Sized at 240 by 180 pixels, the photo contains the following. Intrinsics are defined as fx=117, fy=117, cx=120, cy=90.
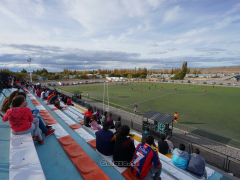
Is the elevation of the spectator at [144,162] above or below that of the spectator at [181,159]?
above

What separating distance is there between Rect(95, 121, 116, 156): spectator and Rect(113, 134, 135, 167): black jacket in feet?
1.19

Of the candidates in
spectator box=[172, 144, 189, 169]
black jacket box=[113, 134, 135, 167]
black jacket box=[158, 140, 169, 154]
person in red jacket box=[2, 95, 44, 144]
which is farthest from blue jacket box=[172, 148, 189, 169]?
person in red jacket box=[2, 95, 44, 144]

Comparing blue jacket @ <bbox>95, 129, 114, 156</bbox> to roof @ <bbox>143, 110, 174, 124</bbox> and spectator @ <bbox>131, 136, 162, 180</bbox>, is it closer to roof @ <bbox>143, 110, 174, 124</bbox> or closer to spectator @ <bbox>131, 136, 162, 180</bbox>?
spectator @ <bbox>131, 136, 162, 180</bbox>

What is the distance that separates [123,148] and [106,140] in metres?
0.63

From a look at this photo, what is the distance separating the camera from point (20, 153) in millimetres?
2822

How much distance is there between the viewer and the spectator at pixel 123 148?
313 centimetres

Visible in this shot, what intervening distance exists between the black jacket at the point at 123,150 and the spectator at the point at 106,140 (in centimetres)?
36

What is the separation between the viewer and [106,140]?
351 centimetres

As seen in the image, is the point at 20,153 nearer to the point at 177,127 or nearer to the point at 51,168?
the point at 51,168

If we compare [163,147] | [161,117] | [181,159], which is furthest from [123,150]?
[161,117]

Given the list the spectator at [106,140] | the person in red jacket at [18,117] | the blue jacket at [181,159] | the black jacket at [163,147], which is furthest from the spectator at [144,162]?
the person in red jacket at [18,117]

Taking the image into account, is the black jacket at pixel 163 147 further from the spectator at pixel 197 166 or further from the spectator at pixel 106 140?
the spectator at pixel 106 140

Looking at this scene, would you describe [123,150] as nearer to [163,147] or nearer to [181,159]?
[181,159]

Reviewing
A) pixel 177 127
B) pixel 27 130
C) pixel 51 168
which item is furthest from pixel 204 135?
pixel 27 130
